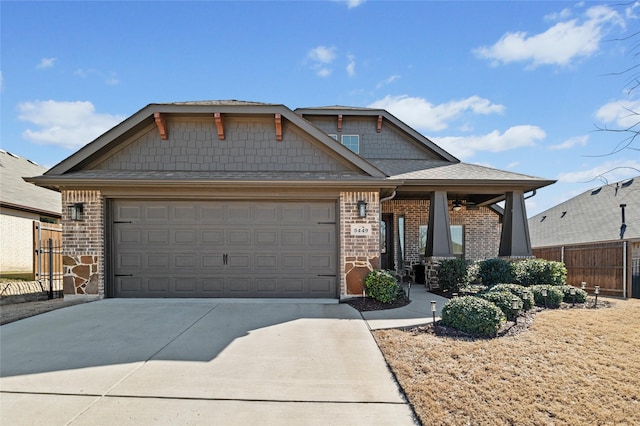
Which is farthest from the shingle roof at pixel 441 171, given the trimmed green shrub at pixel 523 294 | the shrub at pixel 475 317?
the shrub at pixel 475 317

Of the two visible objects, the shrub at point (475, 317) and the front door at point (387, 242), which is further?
Answer: the front door at point (387, 242)

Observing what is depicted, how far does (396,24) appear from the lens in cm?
828

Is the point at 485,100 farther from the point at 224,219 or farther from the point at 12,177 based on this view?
the point at 12,177

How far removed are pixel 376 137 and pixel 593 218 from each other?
10.4 m

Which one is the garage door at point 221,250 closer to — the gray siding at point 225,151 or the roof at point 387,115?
the gray siding at point 225,151

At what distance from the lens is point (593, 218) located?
1512cm

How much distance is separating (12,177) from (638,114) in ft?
63.0

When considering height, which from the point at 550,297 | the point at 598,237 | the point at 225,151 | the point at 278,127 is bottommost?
the point at 550,297

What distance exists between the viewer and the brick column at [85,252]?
8203 millimetres

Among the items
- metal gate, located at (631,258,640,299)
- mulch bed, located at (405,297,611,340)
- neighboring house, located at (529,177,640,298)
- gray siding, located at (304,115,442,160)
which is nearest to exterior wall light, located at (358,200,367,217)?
mulch bed, located at (405,297,611,340)

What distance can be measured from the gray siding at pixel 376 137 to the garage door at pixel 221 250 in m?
5.80

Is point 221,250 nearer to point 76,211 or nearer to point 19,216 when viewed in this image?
point 76,211

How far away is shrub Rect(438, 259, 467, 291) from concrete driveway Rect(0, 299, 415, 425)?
4.06 metres

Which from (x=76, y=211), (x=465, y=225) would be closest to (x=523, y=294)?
(x=465, y=225)
